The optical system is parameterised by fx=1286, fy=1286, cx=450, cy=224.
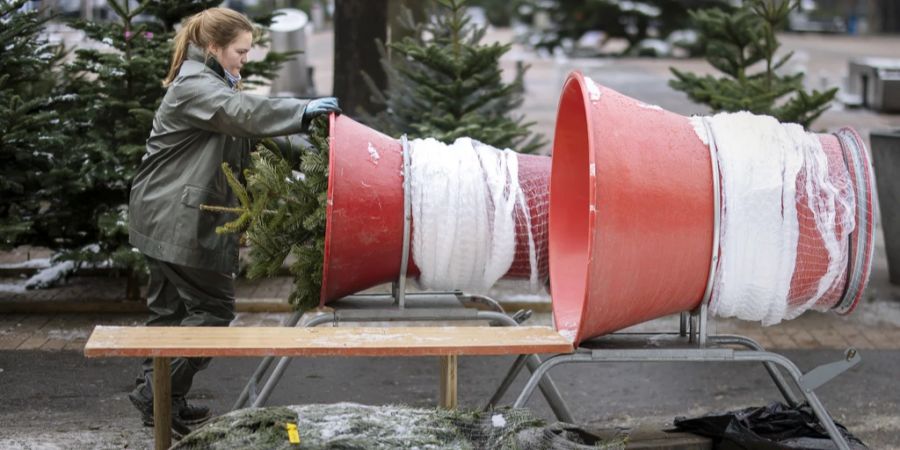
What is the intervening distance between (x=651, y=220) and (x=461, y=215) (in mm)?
800

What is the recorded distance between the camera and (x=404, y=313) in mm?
5027

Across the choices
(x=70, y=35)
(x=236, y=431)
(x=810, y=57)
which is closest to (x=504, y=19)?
Result: (x=810, y=57)

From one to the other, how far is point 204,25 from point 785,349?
389cm

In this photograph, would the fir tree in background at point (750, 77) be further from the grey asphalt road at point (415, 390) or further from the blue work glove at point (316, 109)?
the blue work glove at point (316, 109)

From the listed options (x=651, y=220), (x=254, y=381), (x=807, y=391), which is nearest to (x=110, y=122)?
(x=254, y=381)

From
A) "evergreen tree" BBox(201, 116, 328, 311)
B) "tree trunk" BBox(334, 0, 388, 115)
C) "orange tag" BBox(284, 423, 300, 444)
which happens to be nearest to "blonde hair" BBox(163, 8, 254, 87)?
"evergreen tree" BBox(201, 116, 328, 311)

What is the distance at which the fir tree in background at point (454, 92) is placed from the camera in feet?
24.7

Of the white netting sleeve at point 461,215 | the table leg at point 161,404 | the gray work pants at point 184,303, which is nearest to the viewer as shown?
the table leg at point 161,404

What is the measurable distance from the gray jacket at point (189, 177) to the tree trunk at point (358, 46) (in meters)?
5.17

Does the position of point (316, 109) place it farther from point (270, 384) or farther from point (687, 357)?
point (687, 357)

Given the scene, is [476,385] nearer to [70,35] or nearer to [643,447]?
[643,447]

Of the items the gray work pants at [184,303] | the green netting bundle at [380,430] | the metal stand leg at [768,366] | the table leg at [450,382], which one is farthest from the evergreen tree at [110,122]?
the metal stand leg at [768,366]

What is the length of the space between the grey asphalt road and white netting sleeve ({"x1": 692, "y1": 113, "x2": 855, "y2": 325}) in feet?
4.98

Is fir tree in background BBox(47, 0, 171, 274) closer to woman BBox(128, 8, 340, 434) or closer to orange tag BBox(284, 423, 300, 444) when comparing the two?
woman BBox(128, 8, 340, 434)
